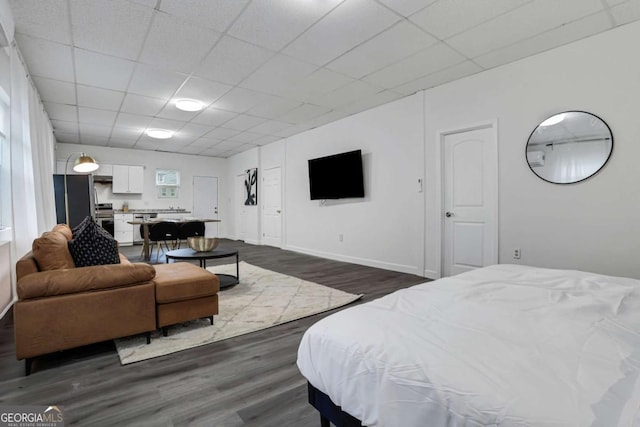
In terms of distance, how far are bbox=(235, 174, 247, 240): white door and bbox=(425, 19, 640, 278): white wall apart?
6.46m

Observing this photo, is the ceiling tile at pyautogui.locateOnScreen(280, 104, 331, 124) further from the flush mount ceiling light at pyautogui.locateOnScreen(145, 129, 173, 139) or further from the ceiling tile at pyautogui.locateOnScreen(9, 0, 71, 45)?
the ceiling tile at pyautogui.locateOnScreen(9, 0, 71, 45)

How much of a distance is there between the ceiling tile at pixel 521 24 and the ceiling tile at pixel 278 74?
163 cm

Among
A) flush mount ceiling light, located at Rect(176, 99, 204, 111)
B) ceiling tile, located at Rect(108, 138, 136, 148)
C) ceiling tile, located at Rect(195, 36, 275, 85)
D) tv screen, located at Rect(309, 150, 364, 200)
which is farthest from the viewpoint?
ceiling tile, located at Rect(108, 138, 136, 148)

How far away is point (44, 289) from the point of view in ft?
6.43

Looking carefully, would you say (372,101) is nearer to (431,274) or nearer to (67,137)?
(431,274)

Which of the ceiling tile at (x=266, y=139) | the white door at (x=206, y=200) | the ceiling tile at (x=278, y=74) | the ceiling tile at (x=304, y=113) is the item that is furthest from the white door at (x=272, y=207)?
the ceiling tile at (x=278, y=74)

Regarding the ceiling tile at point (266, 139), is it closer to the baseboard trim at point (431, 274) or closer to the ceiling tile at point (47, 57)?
the ceiling tile at point (47, 57)

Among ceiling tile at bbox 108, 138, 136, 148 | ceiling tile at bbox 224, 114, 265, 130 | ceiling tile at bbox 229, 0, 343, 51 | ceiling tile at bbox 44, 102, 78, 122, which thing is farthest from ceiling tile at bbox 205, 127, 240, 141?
ceiling tile at bbox 229, 0, 343, 51

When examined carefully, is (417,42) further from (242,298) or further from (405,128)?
(242,298)

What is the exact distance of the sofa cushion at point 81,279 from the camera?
193 centimetres

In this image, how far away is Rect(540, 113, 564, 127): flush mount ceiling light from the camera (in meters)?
3.21

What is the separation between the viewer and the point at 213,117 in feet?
18.5

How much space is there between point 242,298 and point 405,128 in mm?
3356

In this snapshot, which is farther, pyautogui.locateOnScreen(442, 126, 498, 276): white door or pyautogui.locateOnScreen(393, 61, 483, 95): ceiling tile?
pyautogui.locateOnScreen(442, 126, 498, 276): white door
